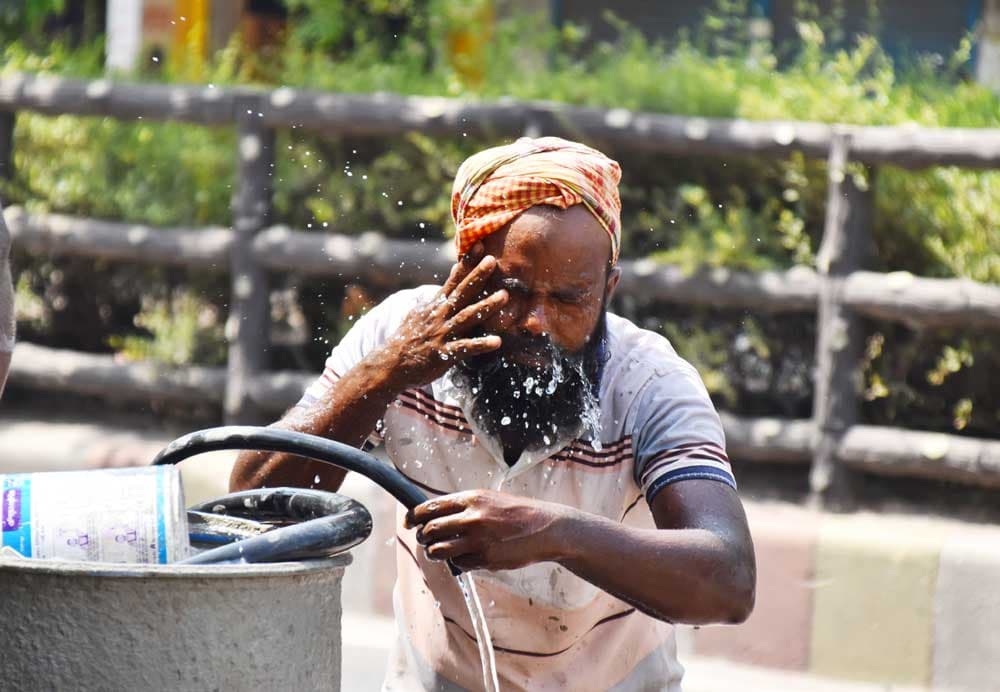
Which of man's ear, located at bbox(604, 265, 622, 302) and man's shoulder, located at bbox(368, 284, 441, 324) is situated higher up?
man's ear, located at bbox(604, 265, 622, 302)

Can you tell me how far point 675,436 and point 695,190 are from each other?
3209 millimetres

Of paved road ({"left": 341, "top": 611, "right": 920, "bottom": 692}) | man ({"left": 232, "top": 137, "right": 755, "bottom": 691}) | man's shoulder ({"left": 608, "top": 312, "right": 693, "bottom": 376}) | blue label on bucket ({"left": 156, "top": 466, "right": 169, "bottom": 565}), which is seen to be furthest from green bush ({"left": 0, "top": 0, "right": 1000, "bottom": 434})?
blue label on bucket ({"left": 156, "top": 466, "right": 169, "bottom": 565})

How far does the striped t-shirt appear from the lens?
8.91 feet

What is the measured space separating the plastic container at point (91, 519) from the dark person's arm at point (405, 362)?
79cm

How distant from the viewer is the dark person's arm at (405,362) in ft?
8.58

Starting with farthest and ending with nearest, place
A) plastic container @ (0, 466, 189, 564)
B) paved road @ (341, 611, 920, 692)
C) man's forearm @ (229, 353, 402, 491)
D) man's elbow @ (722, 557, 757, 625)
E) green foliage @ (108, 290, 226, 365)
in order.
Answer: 1. green foliage @ (108, 290, 226, 365)
2. paved road @ (341, 611, 920, 692)
3. man's forearm @ (229, 353, 402, 491)
4. man's elbow @ (722, 557, 757, 625)
5. plastic container @ (0, 466, 189, 564)

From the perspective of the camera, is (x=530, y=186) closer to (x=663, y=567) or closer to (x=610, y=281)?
(x=610, y=281)

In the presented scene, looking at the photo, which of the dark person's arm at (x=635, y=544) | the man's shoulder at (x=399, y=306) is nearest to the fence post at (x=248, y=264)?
the man's shoulder at (x=399, y=306)

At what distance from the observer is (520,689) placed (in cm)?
275

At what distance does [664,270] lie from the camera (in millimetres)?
5668

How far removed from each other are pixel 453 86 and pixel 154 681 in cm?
503

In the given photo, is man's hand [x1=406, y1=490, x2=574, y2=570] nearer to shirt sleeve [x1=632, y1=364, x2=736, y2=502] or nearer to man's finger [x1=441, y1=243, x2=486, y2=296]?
shirt sleeve [x1=632, y1=364, x2=736, y2=502]

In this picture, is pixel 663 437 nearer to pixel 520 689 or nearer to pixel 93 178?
pixel 520 689

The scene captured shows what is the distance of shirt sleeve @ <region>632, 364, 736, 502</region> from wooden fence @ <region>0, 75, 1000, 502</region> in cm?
279
